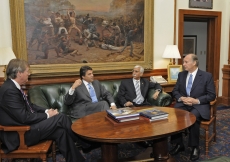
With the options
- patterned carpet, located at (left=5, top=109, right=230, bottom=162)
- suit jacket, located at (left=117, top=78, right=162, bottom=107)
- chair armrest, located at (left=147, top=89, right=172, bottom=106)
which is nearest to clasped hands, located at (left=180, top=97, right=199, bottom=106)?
chair armrest, located at (left=147, top=89, right=172, bottom=106)

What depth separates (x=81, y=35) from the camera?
4262 mm

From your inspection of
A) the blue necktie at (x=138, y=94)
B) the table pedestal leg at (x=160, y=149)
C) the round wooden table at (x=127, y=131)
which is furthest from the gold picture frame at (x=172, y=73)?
the table pedestal leg at (x=160, y=149)

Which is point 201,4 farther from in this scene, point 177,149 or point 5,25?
point 5,25

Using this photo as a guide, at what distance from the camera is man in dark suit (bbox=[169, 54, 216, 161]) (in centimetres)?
319

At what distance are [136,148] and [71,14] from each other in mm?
2495

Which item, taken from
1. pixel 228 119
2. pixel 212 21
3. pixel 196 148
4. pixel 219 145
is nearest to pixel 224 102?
pixel 228 119

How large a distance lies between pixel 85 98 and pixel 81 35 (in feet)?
4.21

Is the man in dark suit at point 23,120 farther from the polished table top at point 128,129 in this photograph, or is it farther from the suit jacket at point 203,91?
the suit jacket at point 203,91

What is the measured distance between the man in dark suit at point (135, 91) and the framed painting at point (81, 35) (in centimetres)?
59

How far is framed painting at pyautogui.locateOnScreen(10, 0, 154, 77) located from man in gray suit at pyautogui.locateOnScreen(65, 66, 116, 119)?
0.67 m

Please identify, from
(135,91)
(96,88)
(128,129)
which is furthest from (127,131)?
(135,91)

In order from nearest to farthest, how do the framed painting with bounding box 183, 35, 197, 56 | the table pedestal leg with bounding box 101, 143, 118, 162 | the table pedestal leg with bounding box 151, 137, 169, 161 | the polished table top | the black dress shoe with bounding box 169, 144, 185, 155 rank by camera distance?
the polished table top
the table pedestal leg with bounding box 101, 143, 118, 162
the table pedestal leg with bounding box 151, 137, 169, 161
the black dress shoe with bounding box 169, 144, 185, 155
the framed painting with bounding box 183, 35, 197, 56

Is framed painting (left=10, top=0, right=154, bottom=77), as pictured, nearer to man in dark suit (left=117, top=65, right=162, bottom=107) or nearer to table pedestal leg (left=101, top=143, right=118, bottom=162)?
man in dark suit (left=117, top=65, right=162, bottom=107)

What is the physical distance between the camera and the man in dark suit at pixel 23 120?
236 centimetres
